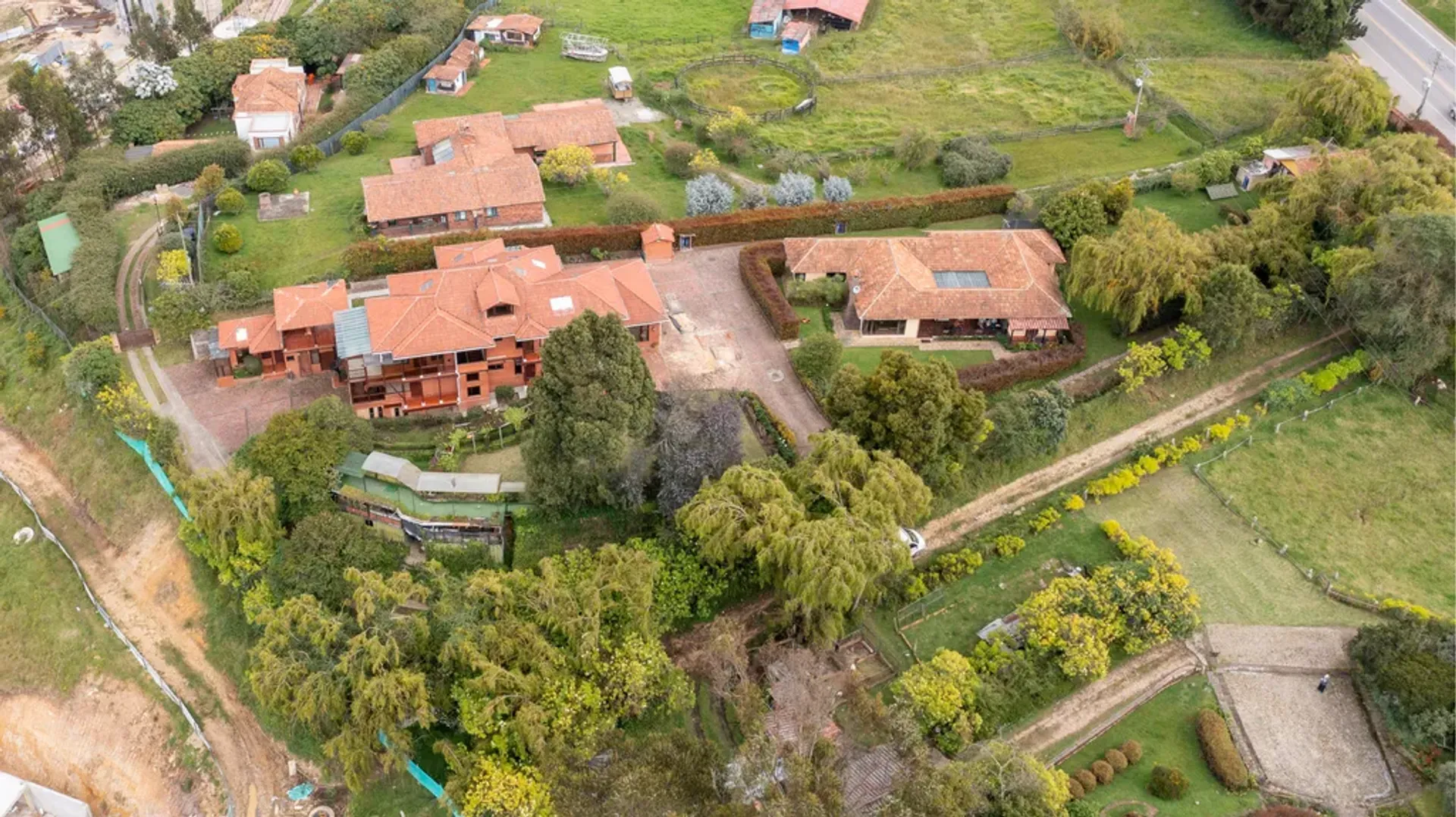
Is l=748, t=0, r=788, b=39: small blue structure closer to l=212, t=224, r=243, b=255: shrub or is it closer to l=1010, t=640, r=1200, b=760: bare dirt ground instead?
l=212, t=224, r=243, b=255: shrub

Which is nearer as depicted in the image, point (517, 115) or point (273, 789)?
point (273, 789)

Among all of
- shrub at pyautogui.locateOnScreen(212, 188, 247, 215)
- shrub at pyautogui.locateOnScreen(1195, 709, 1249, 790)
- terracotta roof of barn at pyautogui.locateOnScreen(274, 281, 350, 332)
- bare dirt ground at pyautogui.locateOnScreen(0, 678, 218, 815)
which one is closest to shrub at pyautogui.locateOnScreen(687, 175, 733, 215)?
terracotta roof of barn at pyautogui.locateOnScreen(274, 281, 350, 332)

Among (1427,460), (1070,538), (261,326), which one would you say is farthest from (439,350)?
(1427,460)

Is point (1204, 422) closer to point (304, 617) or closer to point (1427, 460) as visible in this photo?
point (1427, 460)

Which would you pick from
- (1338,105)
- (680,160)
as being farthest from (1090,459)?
(680,160)

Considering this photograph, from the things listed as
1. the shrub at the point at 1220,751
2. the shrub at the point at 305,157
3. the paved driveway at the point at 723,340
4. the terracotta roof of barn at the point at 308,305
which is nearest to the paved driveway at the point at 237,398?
the terracotta roof of barn at the point at 308,305

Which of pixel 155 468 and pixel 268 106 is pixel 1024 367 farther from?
pixel 268 106
